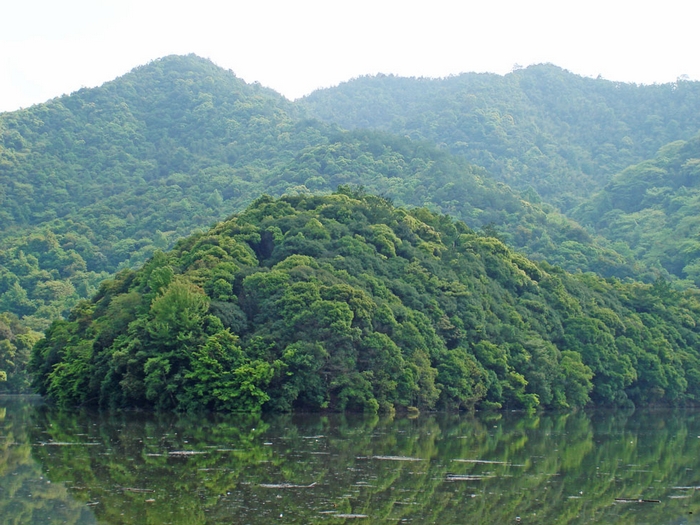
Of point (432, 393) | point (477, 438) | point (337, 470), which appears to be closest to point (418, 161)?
point (432, 393)

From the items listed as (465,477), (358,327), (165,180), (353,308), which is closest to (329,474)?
(465,477)

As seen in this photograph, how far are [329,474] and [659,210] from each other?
416 feet

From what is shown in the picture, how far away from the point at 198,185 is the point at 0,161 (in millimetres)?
31211

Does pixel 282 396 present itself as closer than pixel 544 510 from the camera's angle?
No

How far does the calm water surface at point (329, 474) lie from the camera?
1955 cm

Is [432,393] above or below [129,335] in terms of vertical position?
below

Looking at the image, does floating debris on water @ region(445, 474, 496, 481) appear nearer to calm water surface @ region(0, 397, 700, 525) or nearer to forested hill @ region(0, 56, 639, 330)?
calm water surface @ region(0, 397, 700, 525)

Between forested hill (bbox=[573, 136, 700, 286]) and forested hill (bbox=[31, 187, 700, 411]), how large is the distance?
4282 centimetres

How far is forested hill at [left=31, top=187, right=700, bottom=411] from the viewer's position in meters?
47.2

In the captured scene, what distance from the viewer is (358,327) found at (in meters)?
50.2

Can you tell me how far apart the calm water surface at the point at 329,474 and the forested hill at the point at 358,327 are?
6701mm

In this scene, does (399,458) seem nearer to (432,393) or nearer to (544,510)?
(544,510)

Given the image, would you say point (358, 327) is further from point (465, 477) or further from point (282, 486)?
point (282, 486)

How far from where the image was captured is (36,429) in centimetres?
3519
